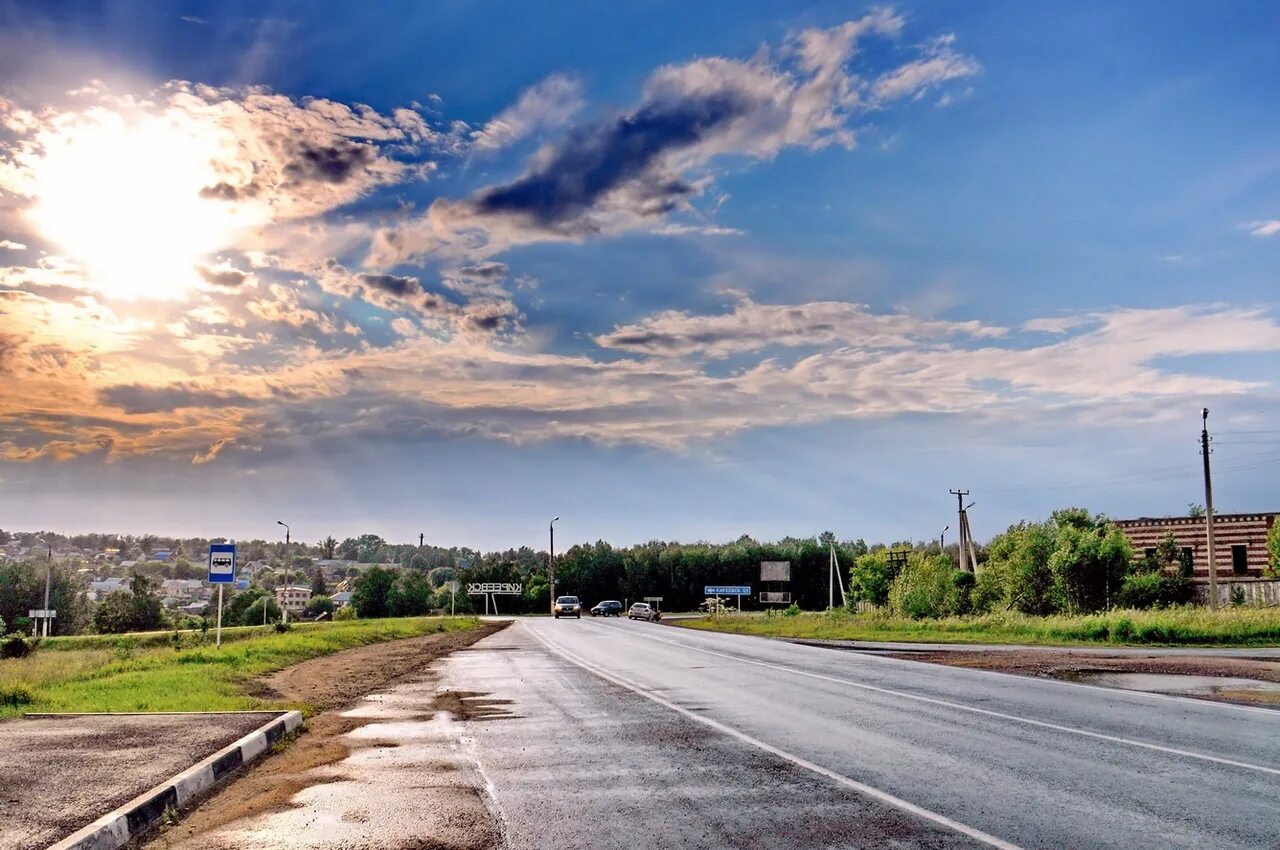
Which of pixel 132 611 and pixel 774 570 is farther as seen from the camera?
pixel 132 611

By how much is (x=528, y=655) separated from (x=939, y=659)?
478 inches

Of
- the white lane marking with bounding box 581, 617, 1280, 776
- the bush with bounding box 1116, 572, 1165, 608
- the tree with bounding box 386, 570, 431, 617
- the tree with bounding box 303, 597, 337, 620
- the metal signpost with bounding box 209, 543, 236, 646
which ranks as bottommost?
the tree with bounding box 303, 597, 337, 620

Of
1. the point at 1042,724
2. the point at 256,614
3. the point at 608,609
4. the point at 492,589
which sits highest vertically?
the point at 1042,724

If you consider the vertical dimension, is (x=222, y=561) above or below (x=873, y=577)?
above

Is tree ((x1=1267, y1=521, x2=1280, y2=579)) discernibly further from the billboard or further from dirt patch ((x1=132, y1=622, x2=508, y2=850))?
dirt patch ((x1=132, y1=622, x2=508, y2=850))

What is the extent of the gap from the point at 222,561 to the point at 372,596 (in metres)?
113

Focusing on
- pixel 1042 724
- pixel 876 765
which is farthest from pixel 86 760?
pixel 1042 724

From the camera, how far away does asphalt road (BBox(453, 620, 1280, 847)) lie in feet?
23.8

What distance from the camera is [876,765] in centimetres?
995

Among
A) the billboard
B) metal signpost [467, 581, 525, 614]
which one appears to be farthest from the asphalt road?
metal signpost [467, 581, 525, 614]

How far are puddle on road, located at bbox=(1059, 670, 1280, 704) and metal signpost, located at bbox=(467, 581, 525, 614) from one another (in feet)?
358

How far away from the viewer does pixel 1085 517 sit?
63.1 m

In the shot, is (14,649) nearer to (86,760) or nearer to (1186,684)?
(86,760)

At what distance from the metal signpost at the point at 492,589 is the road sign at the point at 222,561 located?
9495 cm
